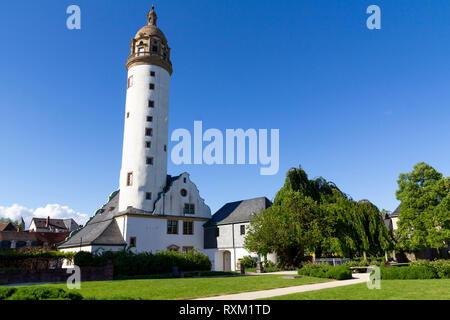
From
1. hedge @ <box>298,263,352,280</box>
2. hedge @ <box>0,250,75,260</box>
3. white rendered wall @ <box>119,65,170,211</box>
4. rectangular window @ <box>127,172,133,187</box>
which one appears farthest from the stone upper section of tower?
hedge @ <box>298,263,352,280</box>

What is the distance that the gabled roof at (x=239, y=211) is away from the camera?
42656 mm

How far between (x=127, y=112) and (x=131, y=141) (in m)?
4.54

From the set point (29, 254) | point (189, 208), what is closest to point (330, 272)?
point (29, 254)

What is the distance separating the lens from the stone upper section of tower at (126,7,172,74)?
1801 inches

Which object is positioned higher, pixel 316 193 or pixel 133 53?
pixel 133 53

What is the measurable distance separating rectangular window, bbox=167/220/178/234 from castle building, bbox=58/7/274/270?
0.42ft

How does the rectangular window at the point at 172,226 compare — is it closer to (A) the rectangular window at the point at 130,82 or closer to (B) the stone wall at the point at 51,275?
(B) the stone wall at the point at 51,275

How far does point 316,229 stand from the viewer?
3253 centimetres

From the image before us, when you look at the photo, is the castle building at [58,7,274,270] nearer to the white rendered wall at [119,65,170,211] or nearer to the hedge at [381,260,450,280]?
the white rendered wall at [119,65,170,211]

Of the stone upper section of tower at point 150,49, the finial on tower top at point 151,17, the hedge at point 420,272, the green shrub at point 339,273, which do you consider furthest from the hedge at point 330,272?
the finial on tower top at point 151,17

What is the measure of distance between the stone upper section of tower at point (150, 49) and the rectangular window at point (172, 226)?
21746 mm
